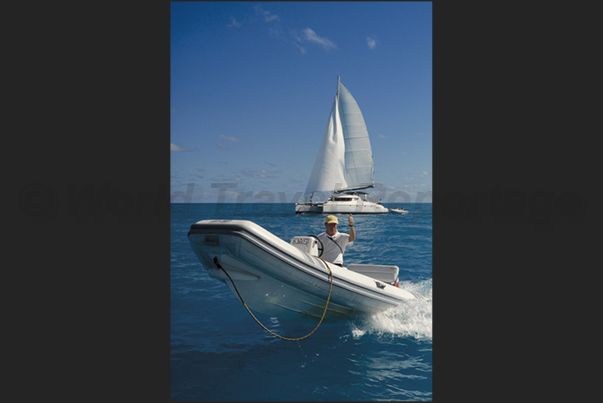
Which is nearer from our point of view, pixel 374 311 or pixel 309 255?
pixel 309 255

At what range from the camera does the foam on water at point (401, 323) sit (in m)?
4.41

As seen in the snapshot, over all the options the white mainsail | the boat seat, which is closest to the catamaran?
the white mainsail

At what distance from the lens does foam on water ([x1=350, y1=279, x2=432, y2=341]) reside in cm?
441

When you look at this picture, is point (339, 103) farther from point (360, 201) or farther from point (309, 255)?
point (309, 255)

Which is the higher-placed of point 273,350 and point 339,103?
point 339,103

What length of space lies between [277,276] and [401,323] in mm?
1966

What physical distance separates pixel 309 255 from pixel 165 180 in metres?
2.02

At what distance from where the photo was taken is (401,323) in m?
4.57

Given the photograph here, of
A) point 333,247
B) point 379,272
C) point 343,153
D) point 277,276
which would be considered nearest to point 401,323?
point 379,272

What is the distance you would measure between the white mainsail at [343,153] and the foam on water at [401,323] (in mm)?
24321

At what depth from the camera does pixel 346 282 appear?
13.5 feet

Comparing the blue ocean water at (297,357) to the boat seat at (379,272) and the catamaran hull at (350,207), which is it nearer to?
the boat seat at (379,272)

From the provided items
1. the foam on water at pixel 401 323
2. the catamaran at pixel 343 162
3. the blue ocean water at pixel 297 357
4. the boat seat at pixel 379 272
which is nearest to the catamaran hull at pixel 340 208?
the catamaran at pixel 343 162

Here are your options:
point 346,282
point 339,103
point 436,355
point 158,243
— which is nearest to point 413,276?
point 346,282
